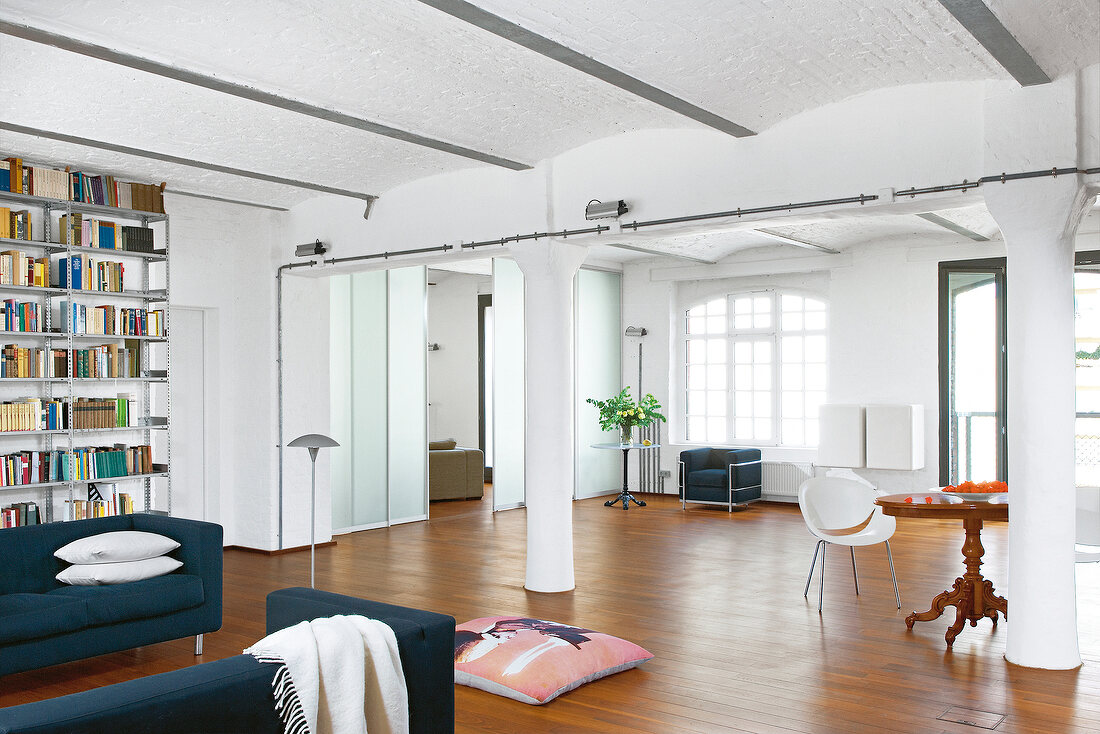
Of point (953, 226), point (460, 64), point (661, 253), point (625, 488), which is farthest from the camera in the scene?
point (661, 253)

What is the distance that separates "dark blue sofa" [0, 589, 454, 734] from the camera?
2430 mm

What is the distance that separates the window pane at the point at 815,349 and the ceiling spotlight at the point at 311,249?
675cm

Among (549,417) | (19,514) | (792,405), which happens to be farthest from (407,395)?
(792,405)

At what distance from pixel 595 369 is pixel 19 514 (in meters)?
8.02

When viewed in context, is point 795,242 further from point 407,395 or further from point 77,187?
point 77,187

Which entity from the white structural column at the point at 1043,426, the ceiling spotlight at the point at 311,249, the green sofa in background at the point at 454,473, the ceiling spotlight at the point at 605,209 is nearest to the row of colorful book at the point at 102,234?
the ceiling spotlight at the point at 311,249

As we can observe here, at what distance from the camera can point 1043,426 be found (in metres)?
5.29

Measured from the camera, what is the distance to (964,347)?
11.4m

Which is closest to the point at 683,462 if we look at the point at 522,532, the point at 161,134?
the point at 522,532

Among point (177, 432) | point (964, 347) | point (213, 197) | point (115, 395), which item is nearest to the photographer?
point (115, 395)

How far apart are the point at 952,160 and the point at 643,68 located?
192 cm

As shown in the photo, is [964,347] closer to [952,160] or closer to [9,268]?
[952,160]

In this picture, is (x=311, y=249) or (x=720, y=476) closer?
(x=311, y=249)

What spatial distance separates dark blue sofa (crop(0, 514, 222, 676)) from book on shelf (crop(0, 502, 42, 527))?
154 centimetres
